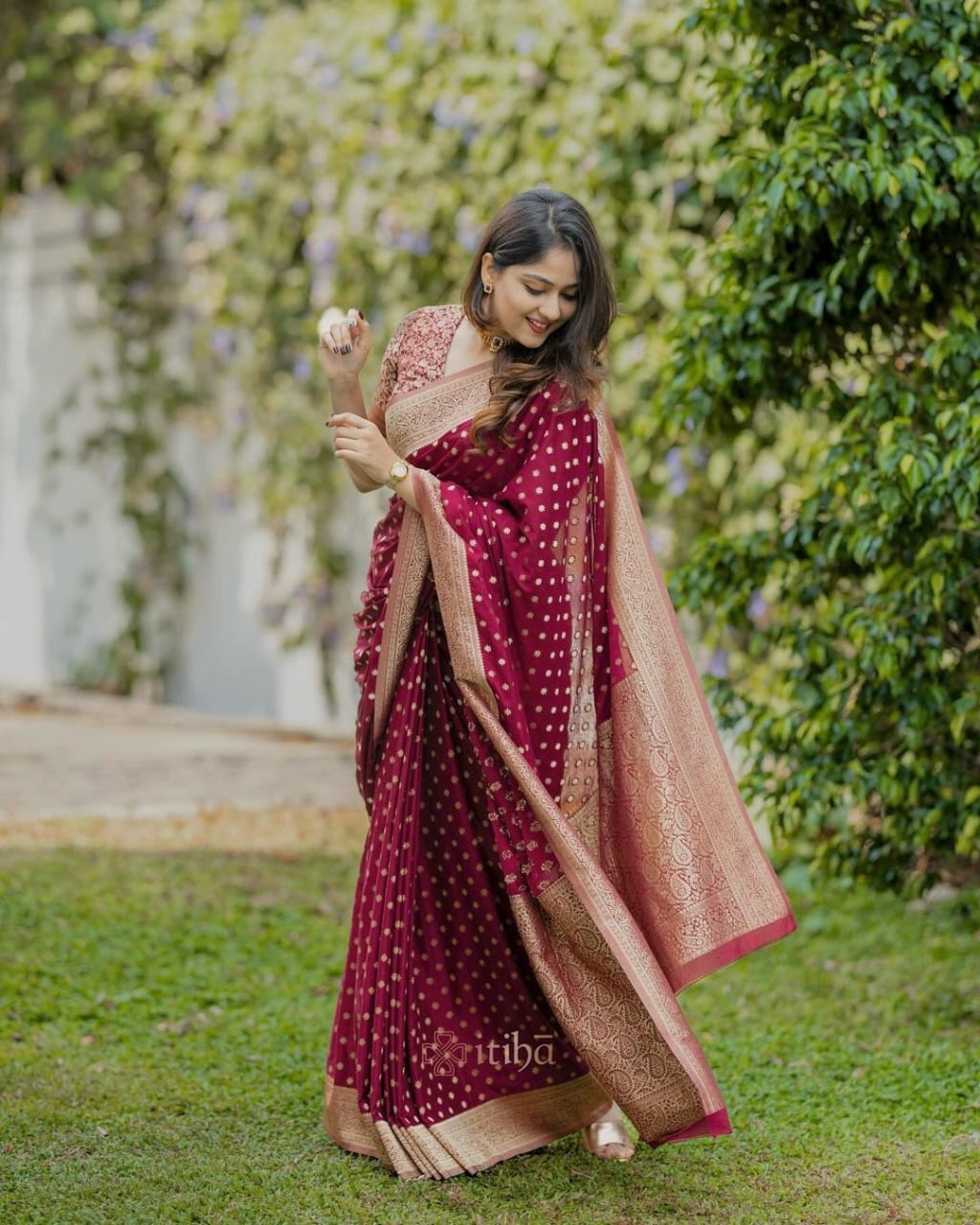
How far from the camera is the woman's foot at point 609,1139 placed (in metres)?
3.09

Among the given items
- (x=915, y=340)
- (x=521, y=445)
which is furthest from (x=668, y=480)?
(x=521, y=445)

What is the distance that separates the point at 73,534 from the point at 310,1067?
5677 mm

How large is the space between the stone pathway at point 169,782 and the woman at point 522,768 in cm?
232

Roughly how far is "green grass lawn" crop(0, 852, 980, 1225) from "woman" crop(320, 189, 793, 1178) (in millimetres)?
155

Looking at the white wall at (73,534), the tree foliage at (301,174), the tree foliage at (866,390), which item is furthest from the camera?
the white wall at (73,534)

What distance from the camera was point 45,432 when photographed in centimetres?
871

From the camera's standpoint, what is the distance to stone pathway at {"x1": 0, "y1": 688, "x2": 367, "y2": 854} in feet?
17.9

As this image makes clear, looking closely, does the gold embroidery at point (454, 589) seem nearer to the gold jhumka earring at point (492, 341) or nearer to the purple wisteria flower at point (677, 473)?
the gold jhumka earring at point (492, 341)

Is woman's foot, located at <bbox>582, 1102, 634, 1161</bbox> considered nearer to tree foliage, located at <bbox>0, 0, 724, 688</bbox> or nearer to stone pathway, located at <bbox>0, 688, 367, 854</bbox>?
tree foliage, located at <bbox>0, 0, 724, 688</bbox>

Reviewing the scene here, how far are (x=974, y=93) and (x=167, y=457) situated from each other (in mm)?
5433

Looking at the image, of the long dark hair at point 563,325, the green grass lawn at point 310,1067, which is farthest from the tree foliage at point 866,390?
the long dark hair at point 563,325

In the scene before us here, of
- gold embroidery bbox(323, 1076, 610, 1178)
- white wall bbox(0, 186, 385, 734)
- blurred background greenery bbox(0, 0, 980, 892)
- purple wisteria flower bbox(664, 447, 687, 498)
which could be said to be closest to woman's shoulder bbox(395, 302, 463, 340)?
blurred background greenery bbox(0, 0, 980, 892)

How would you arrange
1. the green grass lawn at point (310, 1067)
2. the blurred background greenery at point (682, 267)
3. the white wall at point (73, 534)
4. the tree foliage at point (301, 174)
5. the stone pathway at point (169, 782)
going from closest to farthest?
1. the green grass lawn at point (310, 1067)
2. the blurred background greenery at point (682, 267)
3. the tree foliage at point (301, 174)
4. the stone pathway at point (169, 782)
5. the white wall at point (73, 534)

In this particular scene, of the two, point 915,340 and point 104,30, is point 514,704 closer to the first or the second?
point 915,340
